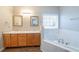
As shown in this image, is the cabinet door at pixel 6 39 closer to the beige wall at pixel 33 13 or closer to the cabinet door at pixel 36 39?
the beige wall at pixel 33 13

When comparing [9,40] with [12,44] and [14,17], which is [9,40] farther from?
[14,17]

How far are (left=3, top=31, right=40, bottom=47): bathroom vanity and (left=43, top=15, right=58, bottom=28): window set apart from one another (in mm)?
218

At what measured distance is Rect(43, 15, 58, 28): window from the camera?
1.49m

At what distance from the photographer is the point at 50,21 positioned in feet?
4.95

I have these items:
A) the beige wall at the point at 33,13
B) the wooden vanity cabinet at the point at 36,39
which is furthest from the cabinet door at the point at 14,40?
the wooden vanity cabinet at the point at 36,39

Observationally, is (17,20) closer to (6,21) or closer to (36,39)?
(6,21)

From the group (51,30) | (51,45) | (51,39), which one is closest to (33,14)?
(51,30)

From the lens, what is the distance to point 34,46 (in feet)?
4.84

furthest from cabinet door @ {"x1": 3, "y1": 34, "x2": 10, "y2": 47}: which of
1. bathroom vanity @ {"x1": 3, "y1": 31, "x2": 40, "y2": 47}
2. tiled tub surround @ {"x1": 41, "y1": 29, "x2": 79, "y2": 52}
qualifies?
tiled tub surround @ {"x1": 41, "y1": 29, "x2": 79, "y2": 52}

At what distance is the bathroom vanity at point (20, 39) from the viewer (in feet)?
4.90

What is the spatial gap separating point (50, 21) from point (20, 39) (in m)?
0.51

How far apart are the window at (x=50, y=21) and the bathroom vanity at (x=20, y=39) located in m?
0.22

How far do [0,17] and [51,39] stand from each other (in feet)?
2.72

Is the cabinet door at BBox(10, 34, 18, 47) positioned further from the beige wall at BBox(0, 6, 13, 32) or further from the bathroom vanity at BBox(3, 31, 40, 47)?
the beige wall at BBox(0, 6, 13, 32)
